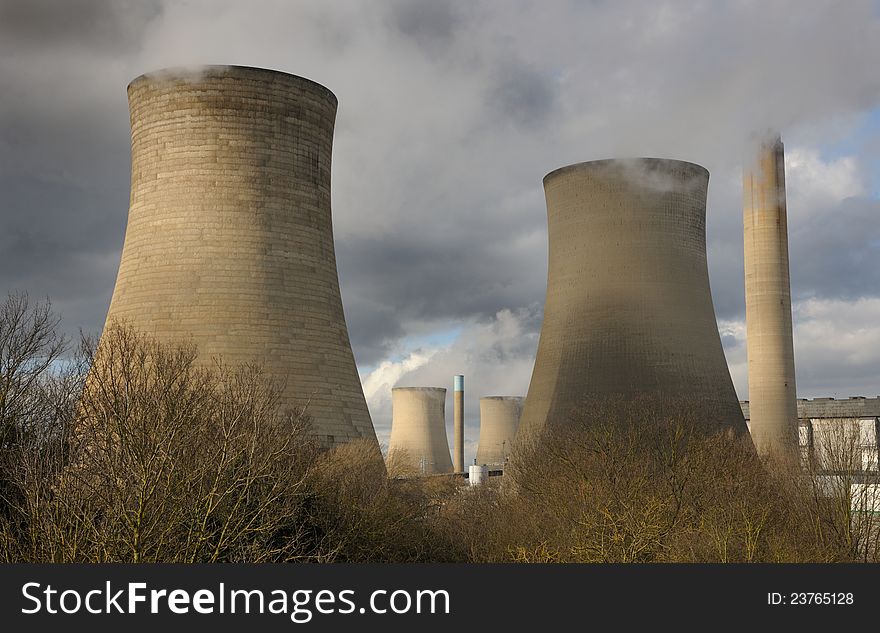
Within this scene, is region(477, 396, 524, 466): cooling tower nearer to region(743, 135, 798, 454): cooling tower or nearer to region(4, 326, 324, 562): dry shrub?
region(743, 135, 798, 454): cooling tower

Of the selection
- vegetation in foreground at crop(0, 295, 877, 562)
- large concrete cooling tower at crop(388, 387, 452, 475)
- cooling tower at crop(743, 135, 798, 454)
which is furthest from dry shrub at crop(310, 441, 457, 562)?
large concrete cooling tower at crop(388, 387, 452, 475)

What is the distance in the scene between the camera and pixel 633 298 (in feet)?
71.3

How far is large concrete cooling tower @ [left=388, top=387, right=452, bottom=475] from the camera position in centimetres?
4651

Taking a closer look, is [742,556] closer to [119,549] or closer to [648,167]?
[119,549]

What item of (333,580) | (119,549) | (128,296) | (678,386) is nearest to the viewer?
(333,580)

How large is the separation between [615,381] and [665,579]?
689 inches

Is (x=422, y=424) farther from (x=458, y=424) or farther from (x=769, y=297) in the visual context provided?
(x=769, y=297)

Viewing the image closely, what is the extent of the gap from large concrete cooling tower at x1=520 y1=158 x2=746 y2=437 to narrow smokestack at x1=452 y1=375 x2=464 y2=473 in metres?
31.7

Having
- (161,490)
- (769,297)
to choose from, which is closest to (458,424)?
(769,297)

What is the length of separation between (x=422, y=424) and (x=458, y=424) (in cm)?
1077

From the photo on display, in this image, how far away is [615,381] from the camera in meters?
22.0

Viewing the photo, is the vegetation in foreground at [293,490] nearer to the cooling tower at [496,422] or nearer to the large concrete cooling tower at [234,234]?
the large concrete cooling tower at [234,234]

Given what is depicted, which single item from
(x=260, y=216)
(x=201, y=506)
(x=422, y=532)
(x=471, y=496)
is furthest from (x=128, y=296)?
(x=471, y=496)

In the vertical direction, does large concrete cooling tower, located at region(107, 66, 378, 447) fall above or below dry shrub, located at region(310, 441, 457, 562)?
above
